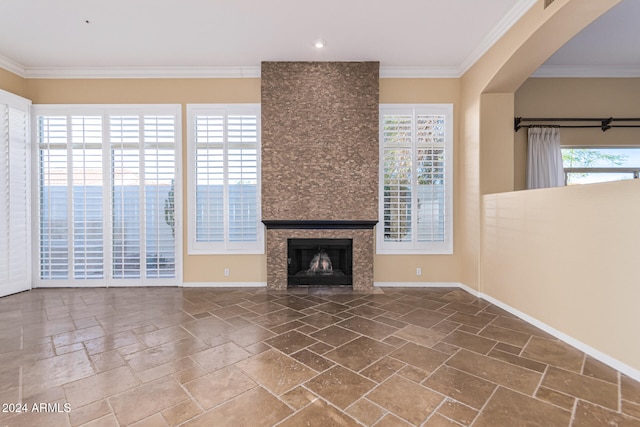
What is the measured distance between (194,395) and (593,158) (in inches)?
244

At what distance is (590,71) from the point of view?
4551 mm

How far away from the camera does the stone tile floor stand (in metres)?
1.70

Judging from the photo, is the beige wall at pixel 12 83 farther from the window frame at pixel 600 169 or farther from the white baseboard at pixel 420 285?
the window frame at pixel 600 169

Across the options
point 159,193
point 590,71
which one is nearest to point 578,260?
point 590,71

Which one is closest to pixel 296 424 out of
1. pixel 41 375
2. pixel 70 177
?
pixel 41 375

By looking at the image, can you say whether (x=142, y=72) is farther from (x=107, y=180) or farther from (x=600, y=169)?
(x=600, y=169)

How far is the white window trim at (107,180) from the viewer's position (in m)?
4.42

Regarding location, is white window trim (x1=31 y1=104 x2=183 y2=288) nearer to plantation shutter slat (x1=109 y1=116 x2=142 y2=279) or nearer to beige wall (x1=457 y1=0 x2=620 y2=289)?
plantation shutter slat (x1=109 y1=116 x2=142 y2=279)

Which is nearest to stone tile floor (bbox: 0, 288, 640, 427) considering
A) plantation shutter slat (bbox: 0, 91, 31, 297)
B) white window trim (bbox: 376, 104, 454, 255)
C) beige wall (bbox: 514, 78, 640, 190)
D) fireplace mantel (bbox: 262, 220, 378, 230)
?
plantation shutter slat (bbox: 0, 91, 31, 297)

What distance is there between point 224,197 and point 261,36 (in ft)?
7.18

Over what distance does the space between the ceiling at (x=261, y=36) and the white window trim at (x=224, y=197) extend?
524 mm

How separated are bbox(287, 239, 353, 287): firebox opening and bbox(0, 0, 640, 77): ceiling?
2607 millimetres

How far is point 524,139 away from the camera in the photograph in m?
4.61

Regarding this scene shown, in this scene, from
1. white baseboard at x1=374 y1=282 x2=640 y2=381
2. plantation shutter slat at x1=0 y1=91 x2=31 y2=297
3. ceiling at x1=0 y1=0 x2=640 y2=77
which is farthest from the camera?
plantation shutter slat at x1=0 y1=91 x2=31 y2=297
